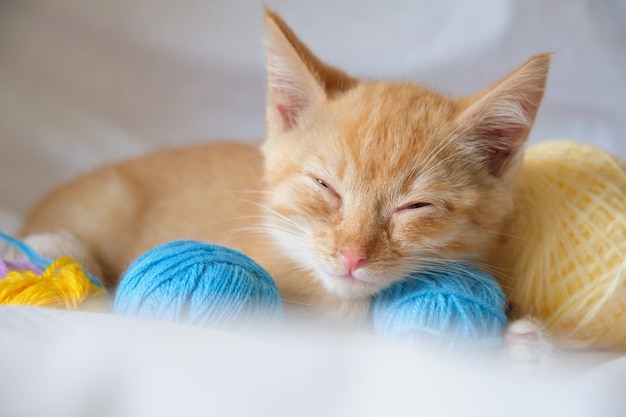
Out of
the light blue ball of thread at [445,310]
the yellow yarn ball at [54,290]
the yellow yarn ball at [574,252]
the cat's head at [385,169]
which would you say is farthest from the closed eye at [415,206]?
the yellow yarn ball at [54,290]

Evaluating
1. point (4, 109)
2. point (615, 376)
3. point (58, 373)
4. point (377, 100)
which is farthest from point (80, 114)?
point (615, 376)

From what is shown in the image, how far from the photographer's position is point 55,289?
121 cm

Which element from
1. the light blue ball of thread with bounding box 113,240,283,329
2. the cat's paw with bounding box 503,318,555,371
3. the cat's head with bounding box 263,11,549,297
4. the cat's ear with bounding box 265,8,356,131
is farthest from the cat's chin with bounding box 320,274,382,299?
the cat's ear with bounding box 265,8,356,131

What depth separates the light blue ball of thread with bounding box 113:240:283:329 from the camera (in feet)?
3.61

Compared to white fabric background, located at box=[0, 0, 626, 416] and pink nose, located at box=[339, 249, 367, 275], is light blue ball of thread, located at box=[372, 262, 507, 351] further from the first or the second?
white fabric background, located at box=[0, 0, 626, 416]

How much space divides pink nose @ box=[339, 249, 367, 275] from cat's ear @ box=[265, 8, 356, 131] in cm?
39

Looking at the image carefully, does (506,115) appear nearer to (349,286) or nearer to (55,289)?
(349,286)

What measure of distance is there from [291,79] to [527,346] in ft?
2.31

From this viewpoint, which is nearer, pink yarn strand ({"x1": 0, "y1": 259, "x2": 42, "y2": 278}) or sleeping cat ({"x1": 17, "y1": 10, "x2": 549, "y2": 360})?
sleeping cat ({"x1": 17, "y1": 10, "x2": 549, "y2": 360})

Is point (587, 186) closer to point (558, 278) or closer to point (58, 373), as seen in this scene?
point (558, 278)

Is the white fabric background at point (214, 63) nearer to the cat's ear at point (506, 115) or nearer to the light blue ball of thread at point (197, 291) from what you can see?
the cat's ear at point (506, 115)

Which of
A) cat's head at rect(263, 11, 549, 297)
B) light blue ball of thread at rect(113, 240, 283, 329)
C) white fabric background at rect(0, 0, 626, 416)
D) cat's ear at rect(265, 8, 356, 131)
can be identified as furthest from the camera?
white fabric background at rect(0, 0, 626, 416)

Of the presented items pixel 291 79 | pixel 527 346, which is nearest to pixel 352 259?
pixel 527 346

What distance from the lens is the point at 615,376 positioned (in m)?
1.07
